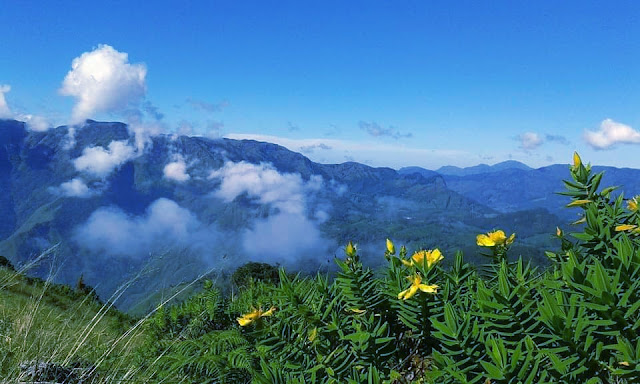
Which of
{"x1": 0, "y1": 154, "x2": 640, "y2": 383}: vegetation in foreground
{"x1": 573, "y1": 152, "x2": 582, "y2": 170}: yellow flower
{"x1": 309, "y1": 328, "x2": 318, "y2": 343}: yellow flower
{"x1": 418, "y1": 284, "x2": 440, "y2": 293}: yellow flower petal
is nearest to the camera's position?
{"x1": 0, "y1": 154, "x2": 640, "y2": 383}: vegetation in foreground

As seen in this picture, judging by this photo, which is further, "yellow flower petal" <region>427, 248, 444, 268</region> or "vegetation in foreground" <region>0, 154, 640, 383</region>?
"yellow flower petal" <region>427, 248, 444, 268</region>

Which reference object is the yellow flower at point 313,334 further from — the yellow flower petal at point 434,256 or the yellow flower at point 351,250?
the yellow flower petal at point 434,256

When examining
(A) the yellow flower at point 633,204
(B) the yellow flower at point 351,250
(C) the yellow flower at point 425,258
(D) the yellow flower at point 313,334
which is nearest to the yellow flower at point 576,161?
(A) the yellow flower at point 633,204

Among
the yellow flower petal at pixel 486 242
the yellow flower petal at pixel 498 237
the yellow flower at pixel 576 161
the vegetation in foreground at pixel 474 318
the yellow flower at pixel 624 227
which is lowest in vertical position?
the vegetation in foreground at pixel 474 318

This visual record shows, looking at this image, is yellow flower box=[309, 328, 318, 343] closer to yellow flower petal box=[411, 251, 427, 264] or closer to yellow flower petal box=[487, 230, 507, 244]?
yellow flower petal box=[411, 251, 427, 264]

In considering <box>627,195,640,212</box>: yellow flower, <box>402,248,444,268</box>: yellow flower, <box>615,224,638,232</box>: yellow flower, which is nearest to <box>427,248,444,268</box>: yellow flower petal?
<box>402,248,444,268</box>: yellow flower

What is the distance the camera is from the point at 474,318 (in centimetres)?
160

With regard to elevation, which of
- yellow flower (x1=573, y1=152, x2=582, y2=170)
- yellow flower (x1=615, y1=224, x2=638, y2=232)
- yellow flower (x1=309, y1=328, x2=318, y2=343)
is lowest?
yellow flower (x1=309, y1=328, x2=318, y2=343)

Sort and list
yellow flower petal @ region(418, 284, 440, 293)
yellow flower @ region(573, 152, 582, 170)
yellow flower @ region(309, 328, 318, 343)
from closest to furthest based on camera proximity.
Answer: yellow flower petal @ region(418, 284, 440, 293)
yellow flower @ region(309, 328, 318, 343)
yellow flower @ region(573, 152, 582, 170)

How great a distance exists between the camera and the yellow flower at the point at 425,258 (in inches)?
69.8

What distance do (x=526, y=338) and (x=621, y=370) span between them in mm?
231

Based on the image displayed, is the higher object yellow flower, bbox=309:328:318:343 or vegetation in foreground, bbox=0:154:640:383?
vegetation in foreground, bbox=0:154:640:383

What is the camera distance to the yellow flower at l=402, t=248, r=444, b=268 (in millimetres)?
1772

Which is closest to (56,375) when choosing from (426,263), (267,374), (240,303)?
(240,303)
